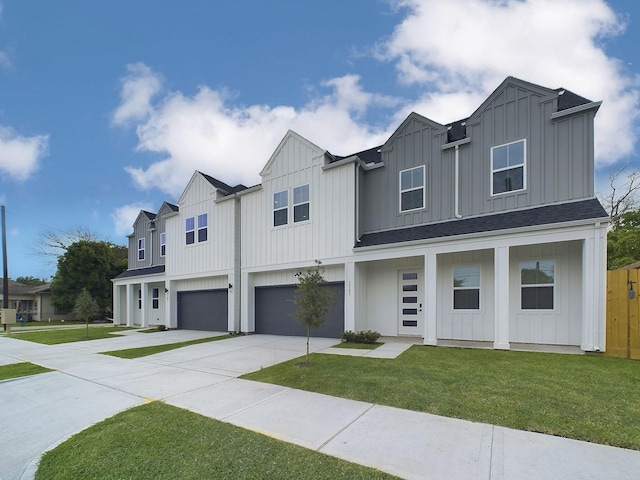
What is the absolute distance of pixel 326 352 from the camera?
928 centimetres

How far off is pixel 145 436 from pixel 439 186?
33.0ft

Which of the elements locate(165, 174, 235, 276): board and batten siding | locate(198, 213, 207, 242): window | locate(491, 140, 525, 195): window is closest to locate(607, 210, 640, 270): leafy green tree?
locate(491, 140, 525, 195): window

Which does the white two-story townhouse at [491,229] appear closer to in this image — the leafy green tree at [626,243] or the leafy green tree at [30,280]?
the leafy green tree at [626,243]

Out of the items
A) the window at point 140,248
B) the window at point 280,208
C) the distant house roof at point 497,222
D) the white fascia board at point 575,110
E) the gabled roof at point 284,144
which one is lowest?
the window at point 140,248

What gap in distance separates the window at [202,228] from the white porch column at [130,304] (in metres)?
8.89

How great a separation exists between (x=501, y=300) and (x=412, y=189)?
461 cm

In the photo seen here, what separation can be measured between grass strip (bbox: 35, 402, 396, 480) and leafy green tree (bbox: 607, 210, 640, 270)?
2357 centimetres

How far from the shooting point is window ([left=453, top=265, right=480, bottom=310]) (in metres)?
9.98

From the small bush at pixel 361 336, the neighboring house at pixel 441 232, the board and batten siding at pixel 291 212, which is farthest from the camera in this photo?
the board and batten siding at pixel 291 212

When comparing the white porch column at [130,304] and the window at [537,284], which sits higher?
the window at [537,284]

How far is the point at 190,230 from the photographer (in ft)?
58.0

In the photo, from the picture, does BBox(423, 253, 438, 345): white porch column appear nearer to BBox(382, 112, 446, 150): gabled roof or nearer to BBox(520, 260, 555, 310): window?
BBox(520, 260, 555, 310): window

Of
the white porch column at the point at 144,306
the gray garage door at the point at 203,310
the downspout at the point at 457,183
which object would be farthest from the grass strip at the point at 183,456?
the white porch column at the point at 144,306

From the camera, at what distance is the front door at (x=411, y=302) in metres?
11.0
